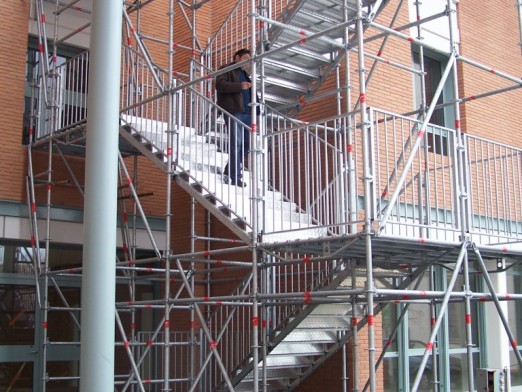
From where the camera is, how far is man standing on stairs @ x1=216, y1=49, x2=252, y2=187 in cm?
1059

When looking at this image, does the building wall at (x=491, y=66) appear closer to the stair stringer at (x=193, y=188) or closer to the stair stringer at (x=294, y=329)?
the stair stringer at (x=294, y=329)

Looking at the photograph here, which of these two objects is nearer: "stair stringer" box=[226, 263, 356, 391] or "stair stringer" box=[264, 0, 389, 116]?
"stair stringer" box=[226, 263, 356, 391]

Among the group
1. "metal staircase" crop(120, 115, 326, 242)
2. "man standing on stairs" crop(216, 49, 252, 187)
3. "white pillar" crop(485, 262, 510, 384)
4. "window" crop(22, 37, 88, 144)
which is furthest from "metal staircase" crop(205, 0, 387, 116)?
"white pillar" crop(485, 262, 510, 384)

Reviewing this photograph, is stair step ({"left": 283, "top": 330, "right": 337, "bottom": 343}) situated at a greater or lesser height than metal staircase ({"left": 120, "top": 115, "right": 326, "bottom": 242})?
lesser

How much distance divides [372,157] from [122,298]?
692cm

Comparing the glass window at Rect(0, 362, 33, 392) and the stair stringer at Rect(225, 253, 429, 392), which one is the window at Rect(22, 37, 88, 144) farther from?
the stair stringer at Rect(225, 253, 429, 392)

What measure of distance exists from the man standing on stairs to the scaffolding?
0.23 metres

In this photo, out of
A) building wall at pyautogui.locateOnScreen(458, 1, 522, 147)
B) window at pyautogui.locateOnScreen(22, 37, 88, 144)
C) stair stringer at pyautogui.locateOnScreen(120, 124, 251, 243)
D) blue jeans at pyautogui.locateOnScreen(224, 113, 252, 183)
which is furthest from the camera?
building wall at pyautogui.locateOnScreen(458, 1, 522, 147)

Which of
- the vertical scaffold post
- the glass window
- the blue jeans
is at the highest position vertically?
the blue jeans

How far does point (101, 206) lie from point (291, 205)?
11.3 feet

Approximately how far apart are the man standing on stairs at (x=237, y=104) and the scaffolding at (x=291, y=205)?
0.75ft

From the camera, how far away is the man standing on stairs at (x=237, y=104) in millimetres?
10586

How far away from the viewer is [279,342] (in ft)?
33.0

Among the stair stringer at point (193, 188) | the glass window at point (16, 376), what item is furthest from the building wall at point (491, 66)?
the glass window at point (16, 376)
